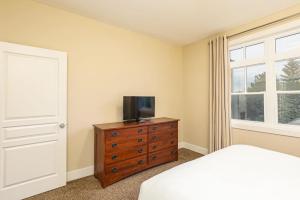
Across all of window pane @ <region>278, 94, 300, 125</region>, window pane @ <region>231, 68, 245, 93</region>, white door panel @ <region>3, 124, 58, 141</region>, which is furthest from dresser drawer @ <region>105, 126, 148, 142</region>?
window pane @ <region>278, 94, 300, 125</region>

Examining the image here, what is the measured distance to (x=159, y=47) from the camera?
361 cm

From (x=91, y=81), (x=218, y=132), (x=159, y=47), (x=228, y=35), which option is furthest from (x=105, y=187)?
(x=228, y=35)

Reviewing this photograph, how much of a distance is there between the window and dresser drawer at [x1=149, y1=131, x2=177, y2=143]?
1236 millimetres

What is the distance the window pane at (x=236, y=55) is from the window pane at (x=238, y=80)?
22 centimetres

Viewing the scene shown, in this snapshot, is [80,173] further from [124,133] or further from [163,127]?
[163,127]

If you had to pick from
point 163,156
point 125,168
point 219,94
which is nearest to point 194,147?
point 163,156

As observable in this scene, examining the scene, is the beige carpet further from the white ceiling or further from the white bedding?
the white ceiling

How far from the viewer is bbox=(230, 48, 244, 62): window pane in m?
3.04

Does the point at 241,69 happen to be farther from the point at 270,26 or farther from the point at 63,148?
the point at 63,148

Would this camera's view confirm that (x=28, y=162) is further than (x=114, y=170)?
No

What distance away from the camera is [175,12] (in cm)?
244

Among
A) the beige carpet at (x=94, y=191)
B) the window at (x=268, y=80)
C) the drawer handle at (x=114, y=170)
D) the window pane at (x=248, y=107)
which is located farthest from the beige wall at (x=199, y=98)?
the drawer handle at (x=114, y=170)

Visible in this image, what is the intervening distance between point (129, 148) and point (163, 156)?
0.84 m

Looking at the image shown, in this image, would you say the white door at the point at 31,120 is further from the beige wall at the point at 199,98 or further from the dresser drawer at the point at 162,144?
the beige wall at the point at 199,98
